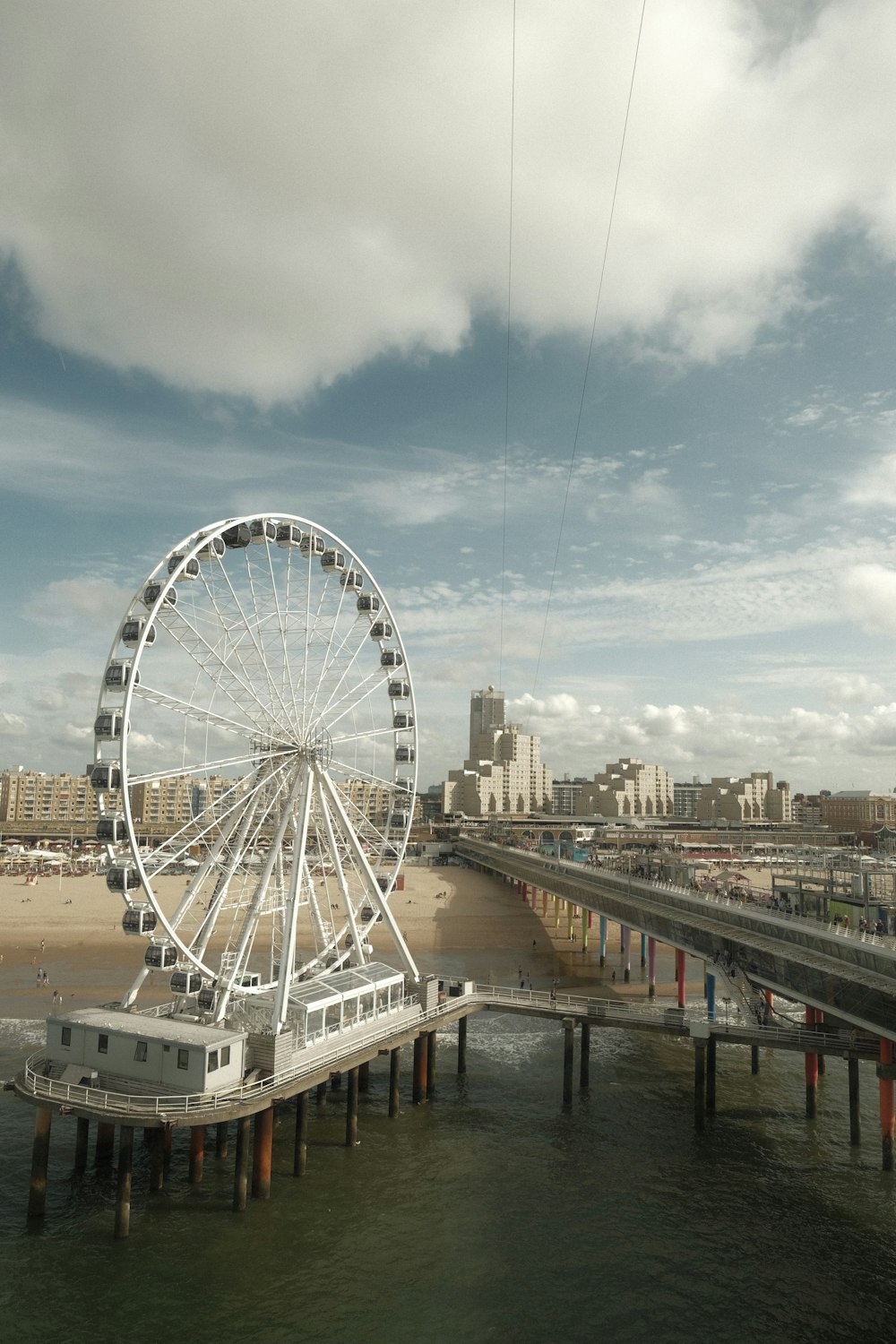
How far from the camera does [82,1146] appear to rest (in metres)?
25.2

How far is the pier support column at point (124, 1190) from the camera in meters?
21.2

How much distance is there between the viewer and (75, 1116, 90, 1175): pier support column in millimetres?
25128

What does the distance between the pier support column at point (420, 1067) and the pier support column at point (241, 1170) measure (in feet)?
30.7

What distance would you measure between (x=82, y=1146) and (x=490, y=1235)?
12371mm

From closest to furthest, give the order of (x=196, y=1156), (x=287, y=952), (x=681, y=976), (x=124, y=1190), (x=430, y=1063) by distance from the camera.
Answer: (x=124, y=1190) → (x=196, y=1156) → (x=287, y=952) → (x=430, y=1063) → (x=681, y=976)

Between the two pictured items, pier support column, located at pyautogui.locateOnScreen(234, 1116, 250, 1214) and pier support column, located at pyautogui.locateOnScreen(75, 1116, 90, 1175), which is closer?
pier support column, located at pyautogui.locateOnScreen(234, 1116, 250, 1214)

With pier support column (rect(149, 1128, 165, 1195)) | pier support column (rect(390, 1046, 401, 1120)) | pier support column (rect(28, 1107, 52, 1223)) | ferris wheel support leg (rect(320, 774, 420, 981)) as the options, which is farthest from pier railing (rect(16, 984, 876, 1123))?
ferris wheel support leg (rect(320, 774, 420, 981))

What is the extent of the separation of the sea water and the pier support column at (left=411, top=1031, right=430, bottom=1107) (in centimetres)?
73

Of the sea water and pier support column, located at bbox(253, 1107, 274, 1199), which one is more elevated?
pier support column, located at bbox(253, 1107, 274, 1199)

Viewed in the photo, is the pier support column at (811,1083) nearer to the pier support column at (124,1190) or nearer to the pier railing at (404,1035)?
the pier railing at (404,1035)

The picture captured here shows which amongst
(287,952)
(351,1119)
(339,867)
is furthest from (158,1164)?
(339,867)

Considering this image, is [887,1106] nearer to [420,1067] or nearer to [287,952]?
[420,1067]

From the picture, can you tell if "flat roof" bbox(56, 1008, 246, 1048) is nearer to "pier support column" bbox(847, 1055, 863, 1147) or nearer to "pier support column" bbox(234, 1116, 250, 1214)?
"pier support column" bbox(234, 1116, 250, 1214)

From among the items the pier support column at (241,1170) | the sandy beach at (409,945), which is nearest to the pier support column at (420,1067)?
the pier support column at (241,1170)
